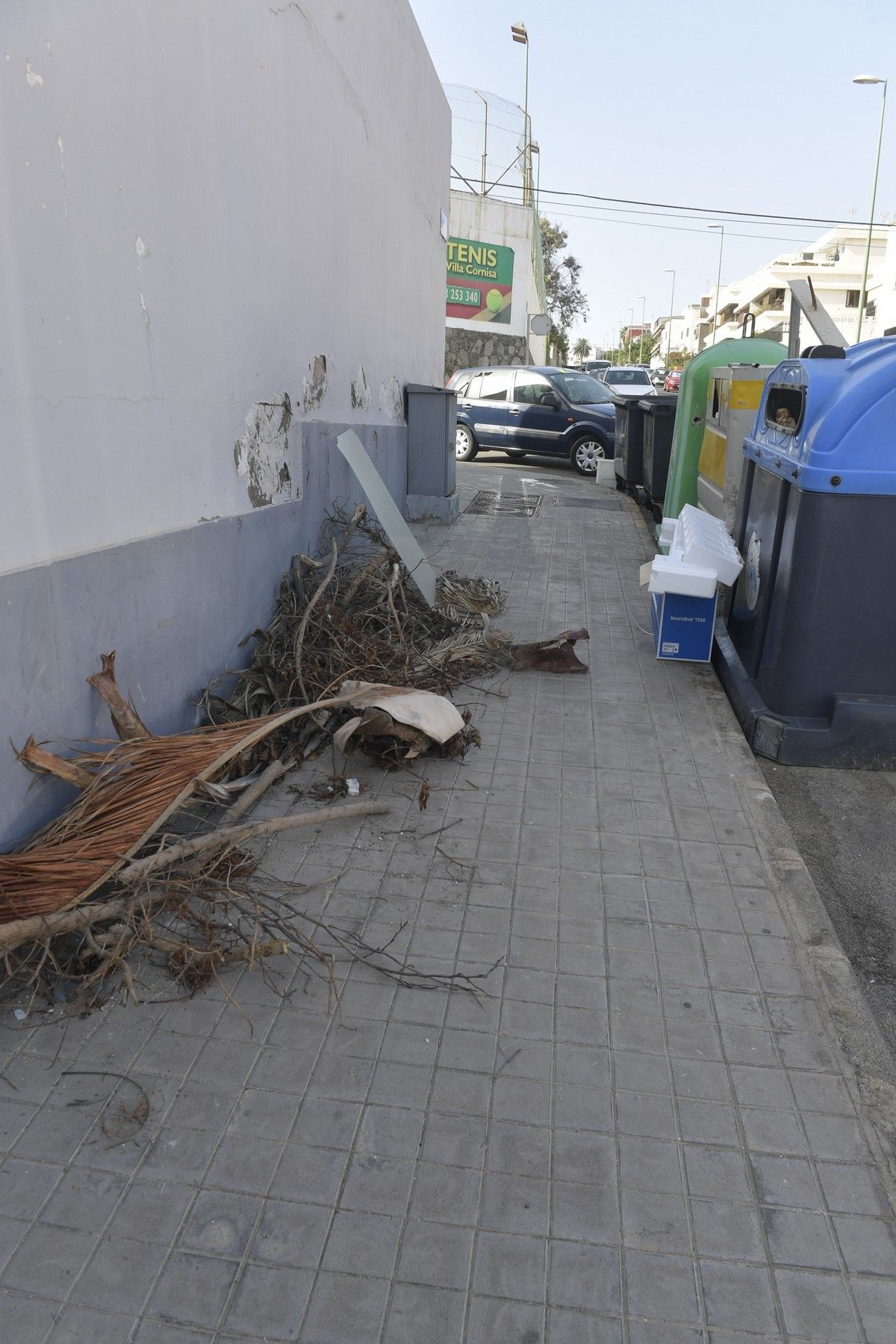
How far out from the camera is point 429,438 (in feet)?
35.5

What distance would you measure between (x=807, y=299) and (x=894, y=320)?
35361mm

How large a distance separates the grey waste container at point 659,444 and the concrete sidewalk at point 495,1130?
806 centimetres

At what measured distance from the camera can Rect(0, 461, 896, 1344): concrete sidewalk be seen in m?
2.04

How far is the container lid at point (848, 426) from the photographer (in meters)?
4.36

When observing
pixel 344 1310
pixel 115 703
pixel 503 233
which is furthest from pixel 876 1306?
pixel 503 233

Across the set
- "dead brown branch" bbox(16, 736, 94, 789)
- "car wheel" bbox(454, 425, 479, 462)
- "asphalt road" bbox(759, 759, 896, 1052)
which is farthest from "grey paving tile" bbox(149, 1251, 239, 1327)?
"car wheel" bbox(454, 425, 479, 462)

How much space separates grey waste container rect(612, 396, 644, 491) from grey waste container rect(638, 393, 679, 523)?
1.02 metres

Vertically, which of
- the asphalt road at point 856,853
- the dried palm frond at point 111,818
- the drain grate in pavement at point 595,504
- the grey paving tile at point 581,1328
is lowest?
the asphalt road at point 856,853

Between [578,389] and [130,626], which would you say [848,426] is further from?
[578,389]

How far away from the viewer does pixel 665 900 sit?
3539mm

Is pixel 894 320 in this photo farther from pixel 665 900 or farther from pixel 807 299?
pixel 665 900

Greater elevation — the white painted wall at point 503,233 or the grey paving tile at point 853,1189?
the white painted wall at point 503,233

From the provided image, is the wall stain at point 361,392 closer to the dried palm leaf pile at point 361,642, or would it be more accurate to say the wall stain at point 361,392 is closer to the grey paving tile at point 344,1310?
the dried palm leaf pile at point 361,642

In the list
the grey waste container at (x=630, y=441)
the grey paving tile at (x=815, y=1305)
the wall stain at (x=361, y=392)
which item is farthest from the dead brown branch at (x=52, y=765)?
the grey waste container at (x=630, y=441)
